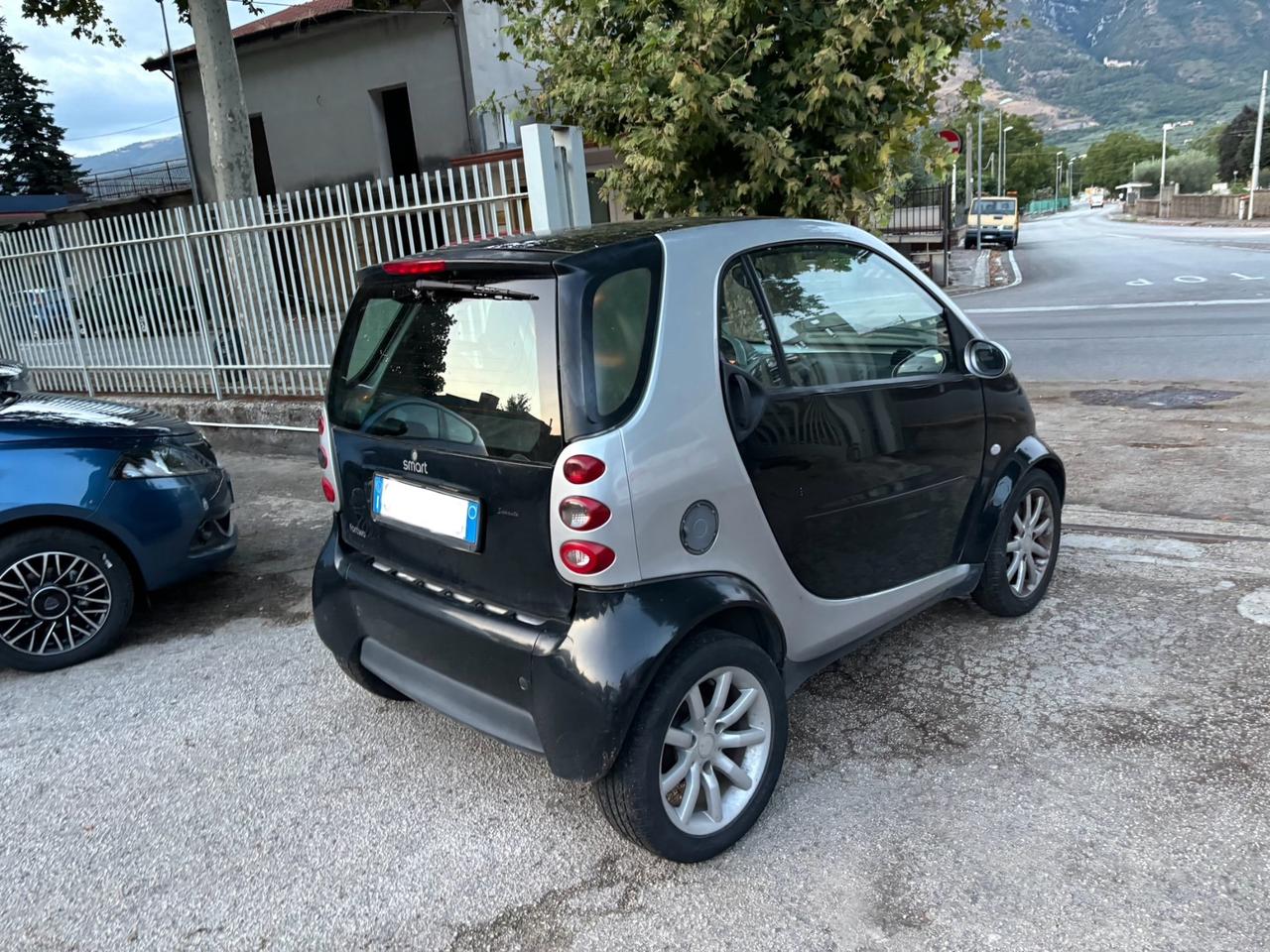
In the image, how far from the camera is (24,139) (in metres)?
44.6

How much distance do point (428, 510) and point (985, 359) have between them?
7.32 feet

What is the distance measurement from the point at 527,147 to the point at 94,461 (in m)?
3.26

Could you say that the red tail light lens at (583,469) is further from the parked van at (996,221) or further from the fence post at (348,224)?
the parked van at (996,221)

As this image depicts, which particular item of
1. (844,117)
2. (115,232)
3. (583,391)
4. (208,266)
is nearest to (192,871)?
(583,391)

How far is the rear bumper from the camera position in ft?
7.63

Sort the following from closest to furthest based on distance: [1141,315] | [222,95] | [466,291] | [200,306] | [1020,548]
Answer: [466,291] < [1020,548] < [200,306] < [222,95] < [1141,315]

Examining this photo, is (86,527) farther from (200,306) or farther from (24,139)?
(24,139)

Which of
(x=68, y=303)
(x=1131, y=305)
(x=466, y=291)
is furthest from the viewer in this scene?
(x=1131, y=305)

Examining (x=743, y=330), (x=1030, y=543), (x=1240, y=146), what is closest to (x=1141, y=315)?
(x=1030, y=543)

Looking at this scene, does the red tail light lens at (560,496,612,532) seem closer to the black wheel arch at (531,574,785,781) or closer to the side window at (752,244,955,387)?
the black wheel arch at (531,574,785,781)

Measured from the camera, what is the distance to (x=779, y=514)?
2.74m

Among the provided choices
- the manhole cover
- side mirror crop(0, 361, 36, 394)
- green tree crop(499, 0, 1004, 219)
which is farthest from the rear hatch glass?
the manhole cover

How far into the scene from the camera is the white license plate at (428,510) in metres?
2.59

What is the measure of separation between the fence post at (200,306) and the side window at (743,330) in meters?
6.87
